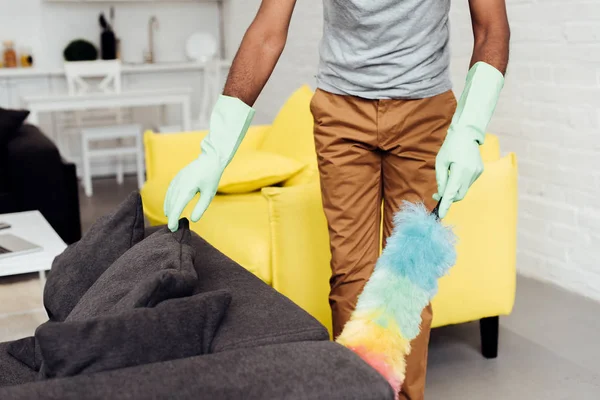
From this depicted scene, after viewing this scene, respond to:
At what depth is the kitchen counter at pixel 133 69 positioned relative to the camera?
5.70m

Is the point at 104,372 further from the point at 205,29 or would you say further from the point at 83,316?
the point at 205,29

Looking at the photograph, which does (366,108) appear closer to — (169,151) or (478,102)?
(478,102)

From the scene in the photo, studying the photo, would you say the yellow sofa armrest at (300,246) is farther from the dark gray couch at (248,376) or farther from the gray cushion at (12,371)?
the dark gray couch at (248,376)

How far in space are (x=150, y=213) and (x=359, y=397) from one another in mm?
2323

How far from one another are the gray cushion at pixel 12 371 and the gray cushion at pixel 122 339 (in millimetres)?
432

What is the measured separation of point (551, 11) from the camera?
3.11 metres

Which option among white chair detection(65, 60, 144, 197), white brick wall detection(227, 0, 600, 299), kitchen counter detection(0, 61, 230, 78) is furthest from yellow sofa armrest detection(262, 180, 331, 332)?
kitchen counter detection(0, 61, 230, 78)

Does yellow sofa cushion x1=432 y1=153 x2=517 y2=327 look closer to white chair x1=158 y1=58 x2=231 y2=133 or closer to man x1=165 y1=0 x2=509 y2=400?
man x1=165 y1=0 x2=509 y2=400

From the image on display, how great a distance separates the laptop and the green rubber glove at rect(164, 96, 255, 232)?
1.09 meters

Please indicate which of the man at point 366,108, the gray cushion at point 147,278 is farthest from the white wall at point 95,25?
the gray cushion at point 147,278

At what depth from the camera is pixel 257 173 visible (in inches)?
120

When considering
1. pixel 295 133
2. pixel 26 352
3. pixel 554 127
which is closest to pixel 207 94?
pixel 295 133

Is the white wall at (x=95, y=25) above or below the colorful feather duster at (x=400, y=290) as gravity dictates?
above

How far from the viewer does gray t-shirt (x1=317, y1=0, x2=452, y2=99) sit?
172 cm
